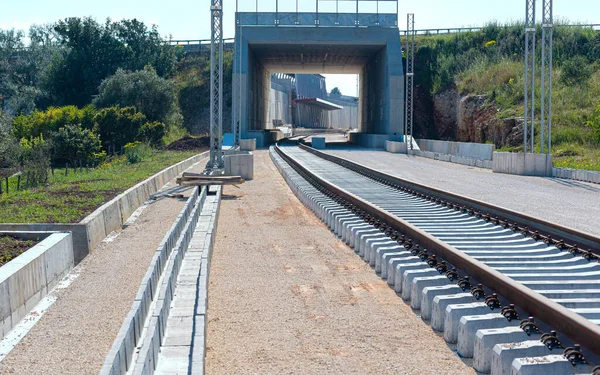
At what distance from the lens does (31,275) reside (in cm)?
941

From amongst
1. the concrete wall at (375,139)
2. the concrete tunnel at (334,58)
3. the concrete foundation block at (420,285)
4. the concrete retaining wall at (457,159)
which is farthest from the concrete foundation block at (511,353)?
the concrete wall at (375,139)

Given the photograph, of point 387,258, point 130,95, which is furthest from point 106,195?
point 130,95

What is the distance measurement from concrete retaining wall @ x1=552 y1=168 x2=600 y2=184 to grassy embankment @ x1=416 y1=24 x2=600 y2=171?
53.8 inches

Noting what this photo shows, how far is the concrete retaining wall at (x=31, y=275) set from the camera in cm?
834

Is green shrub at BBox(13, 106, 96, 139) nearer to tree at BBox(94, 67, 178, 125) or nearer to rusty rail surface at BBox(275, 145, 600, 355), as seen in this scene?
tree at BBox(94, 67, 178, 125)

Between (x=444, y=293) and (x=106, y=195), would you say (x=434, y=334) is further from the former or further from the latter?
(x=106, y=195)

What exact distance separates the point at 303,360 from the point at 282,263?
4627 millimetres

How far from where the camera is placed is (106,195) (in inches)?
816

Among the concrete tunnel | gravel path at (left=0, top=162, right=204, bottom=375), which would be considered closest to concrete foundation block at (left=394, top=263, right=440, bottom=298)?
gravel path at (left=0, top=162, right=204, bottom=375)

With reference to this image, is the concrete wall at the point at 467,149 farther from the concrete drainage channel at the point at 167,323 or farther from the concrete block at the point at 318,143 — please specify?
the concrete drainage channel at the point at 167,323

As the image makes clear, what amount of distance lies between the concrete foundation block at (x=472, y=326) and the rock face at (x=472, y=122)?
4289 cm

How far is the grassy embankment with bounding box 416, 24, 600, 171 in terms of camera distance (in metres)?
42.4

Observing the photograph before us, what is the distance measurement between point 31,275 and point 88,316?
1.34m

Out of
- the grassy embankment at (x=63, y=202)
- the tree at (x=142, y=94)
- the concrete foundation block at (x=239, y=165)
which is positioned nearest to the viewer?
the grassy embankment at (x=63, y=202)
